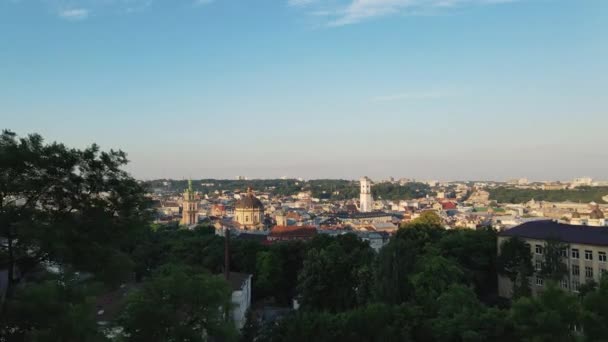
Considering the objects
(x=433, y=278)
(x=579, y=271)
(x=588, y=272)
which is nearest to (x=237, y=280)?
(x=433, y=278)

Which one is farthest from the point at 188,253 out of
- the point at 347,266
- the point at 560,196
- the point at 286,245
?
the point at 560,196

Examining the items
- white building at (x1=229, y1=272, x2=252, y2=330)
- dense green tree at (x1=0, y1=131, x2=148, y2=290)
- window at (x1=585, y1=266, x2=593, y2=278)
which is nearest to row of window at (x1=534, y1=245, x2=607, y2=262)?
window at (x1=585, y1=266, x2=593, y2=278)

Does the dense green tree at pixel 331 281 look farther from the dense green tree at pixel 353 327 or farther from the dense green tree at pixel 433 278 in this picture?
the dense green tree at pixel 353 327

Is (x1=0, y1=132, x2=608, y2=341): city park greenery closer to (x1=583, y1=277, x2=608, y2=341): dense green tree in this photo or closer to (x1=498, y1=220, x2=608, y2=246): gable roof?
(x1=583, y1=277, x2=608, y2=341): dense green tree

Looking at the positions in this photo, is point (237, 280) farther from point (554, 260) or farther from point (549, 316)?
point (549, 316)

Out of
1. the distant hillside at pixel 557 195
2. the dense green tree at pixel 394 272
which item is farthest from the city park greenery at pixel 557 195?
the dense green tree at pixel 394 272

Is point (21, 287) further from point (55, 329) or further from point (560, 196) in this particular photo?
point (560, 196)
